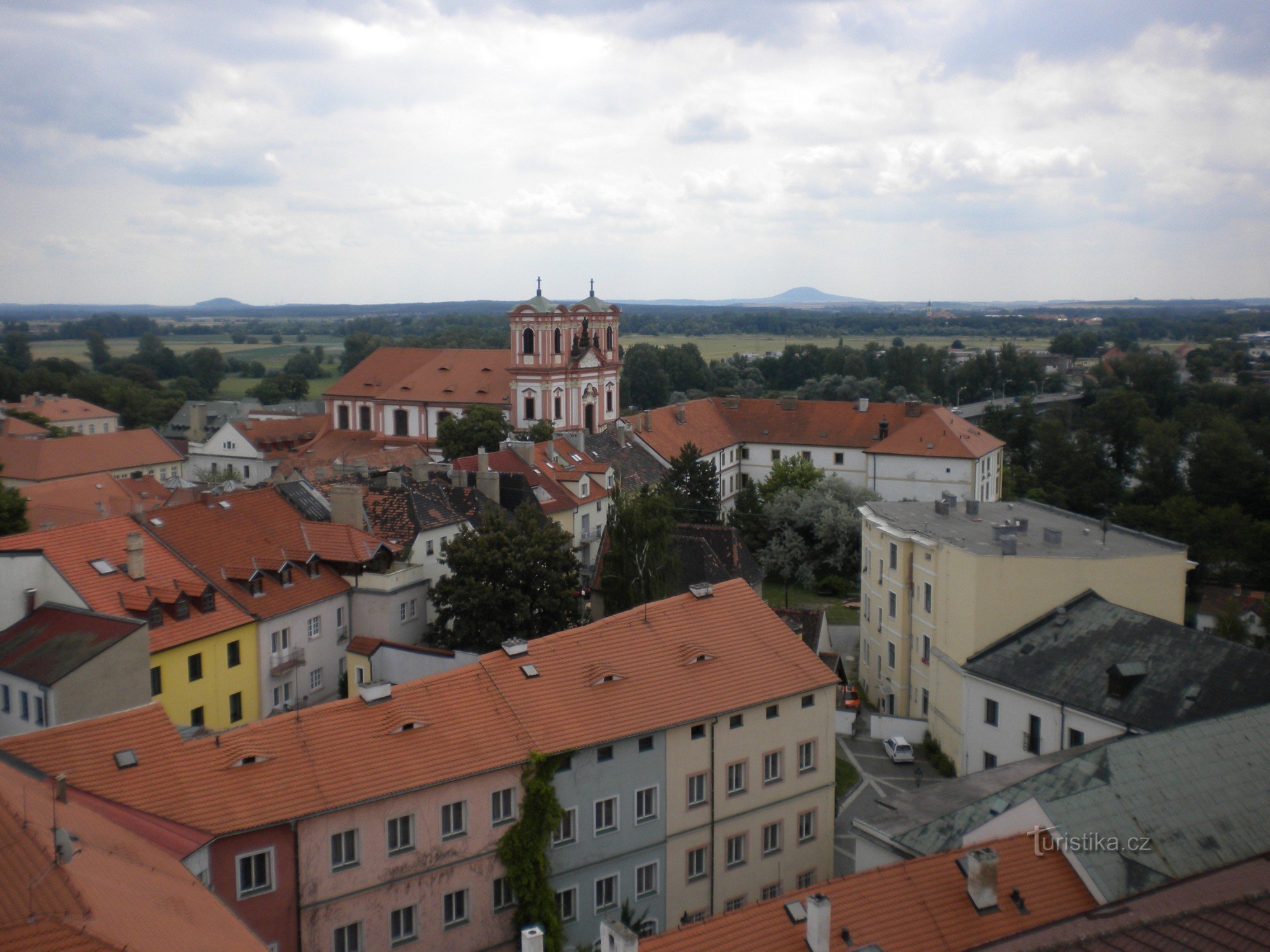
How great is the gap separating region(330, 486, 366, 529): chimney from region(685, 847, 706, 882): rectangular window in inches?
712

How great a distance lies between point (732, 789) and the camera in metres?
24.3

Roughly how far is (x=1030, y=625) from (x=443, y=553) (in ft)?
64.2

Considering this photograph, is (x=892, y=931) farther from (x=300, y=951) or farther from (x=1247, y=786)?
(x=300, y=951)

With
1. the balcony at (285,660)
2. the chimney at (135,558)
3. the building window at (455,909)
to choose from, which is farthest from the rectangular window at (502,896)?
the chimney at (135,558)

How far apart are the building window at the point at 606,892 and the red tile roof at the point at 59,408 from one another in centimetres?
9243

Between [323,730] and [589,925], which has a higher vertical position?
[323,730]

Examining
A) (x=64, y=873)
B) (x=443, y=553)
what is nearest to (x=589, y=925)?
(x=64, y=873)

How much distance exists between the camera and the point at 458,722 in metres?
21.5

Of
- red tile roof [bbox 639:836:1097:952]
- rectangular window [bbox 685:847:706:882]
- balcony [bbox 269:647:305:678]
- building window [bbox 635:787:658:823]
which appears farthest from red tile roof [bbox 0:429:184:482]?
red tile roof [bbox 639:836:1097:952]

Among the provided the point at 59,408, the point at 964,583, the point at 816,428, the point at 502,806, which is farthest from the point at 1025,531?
the point at 59,408

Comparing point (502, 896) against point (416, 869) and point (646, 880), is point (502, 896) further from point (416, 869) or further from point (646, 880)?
point (646, 880)

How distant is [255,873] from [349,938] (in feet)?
7.65

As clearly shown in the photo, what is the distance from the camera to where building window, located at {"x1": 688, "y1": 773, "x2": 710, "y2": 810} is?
23594mm

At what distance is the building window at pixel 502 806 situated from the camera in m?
21.0
